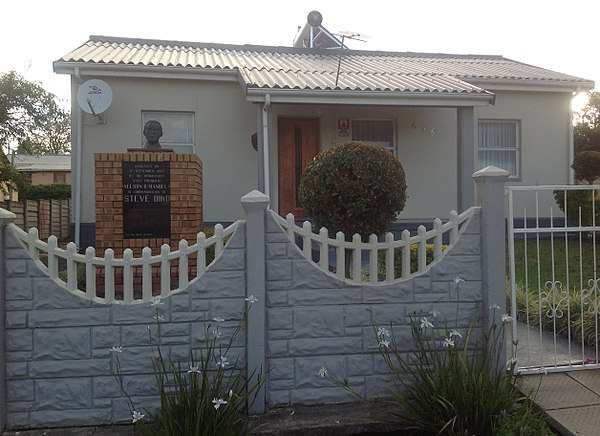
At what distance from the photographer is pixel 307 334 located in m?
3.69

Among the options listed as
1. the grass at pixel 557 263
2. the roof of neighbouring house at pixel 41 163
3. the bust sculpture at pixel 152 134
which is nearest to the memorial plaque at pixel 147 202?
the bust sculpture at pixel 152 134

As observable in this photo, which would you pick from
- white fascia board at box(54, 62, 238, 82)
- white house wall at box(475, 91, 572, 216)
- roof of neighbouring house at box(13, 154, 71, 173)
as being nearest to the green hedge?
white fascia board at box(54, 62, 238, 82)

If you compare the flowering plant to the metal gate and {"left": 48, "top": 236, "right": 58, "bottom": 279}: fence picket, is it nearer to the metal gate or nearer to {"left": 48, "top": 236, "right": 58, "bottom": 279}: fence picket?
{"left": 48, "top": 236, "right": 58, "bottom": 279}: fence picket

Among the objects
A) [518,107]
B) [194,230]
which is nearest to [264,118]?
[194,230]

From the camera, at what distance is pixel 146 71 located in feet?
31.3

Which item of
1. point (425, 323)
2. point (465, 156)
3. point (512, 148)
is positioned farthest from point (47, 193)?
point (425, 323)

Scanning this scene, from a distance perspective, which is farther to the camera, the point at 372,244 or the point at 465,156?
the point at 465,156

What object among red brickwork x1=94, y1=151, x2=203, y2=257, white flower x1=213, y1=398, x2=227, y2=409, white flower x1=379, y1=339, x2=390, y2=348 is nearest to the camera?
white flower x1=213, y1=398, x2=227, y2=409

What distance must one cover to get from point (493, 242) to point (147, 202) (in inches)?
167

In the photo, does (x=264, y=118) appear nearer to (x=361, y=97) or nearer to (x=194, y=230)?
(x=361, y=97)

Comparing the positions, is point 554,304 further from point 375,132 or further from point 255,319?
point 375,132

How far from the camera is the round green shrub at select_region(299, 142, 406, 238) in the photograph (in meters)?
4.33

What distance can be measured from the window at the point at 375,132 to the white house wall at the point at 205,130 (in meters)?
2.32

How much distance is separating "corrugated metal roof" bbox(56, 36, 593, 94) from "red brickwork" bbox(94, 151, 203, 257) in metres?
2.75
